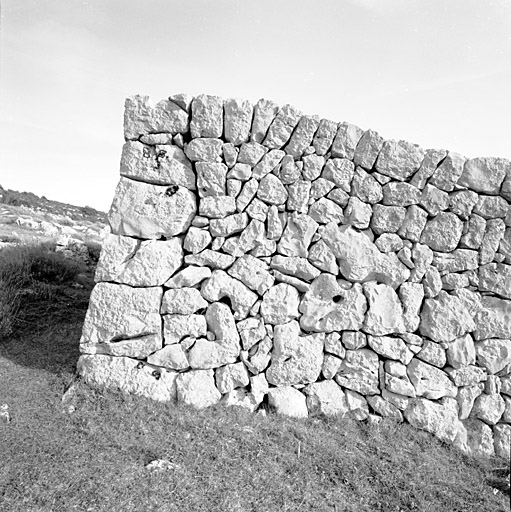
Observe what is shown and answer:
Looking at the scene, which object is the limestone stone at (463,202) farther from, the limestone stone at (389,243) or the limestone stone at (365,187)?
the limestone stone at (365,187)

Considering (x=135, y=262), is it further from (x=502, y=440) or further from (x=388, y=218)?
(x=502, y=440)

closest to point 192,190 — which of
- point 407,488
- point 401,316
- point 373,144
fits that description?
point 373,144

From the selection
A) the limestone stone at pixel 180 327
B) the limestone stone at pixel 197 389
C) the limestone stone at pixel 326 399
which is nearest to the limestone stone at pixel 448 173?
the limestone stone at pixel 326 399

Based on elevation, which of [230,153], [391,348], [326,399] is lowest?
[326,399]

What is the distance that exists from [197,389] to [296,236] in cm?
219

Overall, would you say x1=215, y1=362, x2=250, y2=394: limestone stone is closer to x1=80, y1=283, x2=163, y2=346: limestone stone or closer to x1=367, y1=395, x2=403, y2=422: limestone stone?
x1=80, y1=283, x2=163, y2=346: limestone stone

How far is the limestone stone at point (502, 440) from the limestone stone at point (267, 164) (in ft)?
13.9

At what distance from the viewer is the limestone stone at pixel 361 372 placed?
4.91 m

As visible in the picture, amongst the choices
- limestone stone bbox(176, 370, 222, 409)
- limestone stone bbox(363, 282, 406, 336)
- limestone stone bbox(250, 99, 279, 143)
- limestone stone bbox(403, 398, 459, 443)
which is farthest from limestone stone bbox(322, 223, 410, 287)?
limestone stone bbox(176, 370, 222, 409)

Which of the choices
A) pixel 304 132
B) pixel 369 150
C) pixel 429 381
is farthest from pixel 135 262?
pixel 429 381

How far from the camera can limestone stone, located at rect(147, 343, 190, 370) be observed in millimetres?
4766

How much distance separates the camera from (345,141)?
4.91 metres

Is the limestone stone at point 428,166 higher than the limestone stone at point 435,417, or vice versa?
the limestone stone at point 428,166

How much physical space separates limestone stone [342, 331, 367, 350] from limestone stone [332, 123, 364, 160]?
2.18 meters
